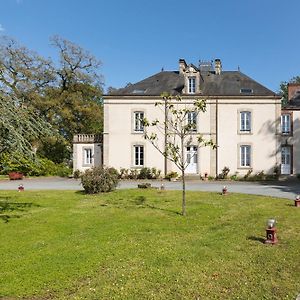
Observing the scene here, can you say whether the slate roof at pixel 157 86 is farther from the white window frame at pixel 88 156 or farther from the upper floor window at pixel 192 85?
the white window frame at pixel 88 156

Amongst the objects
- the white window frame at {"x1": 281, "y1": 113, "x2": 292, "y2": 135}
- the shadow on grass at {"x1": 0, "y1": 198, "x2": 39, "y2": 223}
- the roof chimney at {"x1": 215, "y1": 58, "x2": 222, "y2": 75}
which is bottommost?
the shadow on grass at {"x1": 0, "y1": 198, "x2": 39, "y2": 223}

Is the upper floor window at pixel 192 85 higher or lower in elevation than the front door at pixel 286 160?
higher

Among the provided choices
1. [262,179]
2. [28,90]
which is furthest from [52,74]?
[262,179]

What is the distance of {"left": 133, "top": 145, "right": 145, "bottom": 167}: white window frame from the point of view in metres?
27.2

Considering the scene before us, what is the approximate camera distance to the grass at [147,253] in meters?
5.21

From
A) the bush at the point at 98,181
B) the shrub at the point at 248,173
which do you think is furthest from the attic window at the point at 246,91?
the bush at the point at 98,181

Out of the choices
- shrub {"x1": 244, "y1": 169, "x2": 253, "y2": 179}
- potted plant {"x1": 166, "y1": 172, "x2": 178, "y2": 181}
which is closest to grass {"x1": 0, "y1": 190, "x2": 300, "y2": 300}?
potted plant {"x1": 166, "y1": 172, "x2": 178, "y2": 181}

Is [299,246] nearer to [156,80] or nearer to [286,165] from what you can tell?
[286,165]

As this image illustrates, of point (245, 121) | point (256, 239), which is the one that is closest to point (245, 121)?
point (245, 121)

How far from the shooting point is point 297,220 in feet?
33.1

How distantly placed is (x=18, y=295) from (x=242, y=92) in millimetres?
24799

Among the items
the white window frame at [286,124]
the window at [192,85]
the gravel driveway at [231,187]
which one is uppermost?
the window at [192,85]

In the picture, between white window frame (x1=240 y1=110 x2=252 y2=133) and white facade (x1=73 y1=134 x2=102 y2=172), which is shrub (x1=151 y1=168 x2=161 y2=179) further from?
white window frame (x1=240 y1=110 x2=252 y2=133)

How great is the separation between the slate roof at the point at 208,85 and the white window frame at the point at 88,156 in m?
5.65
